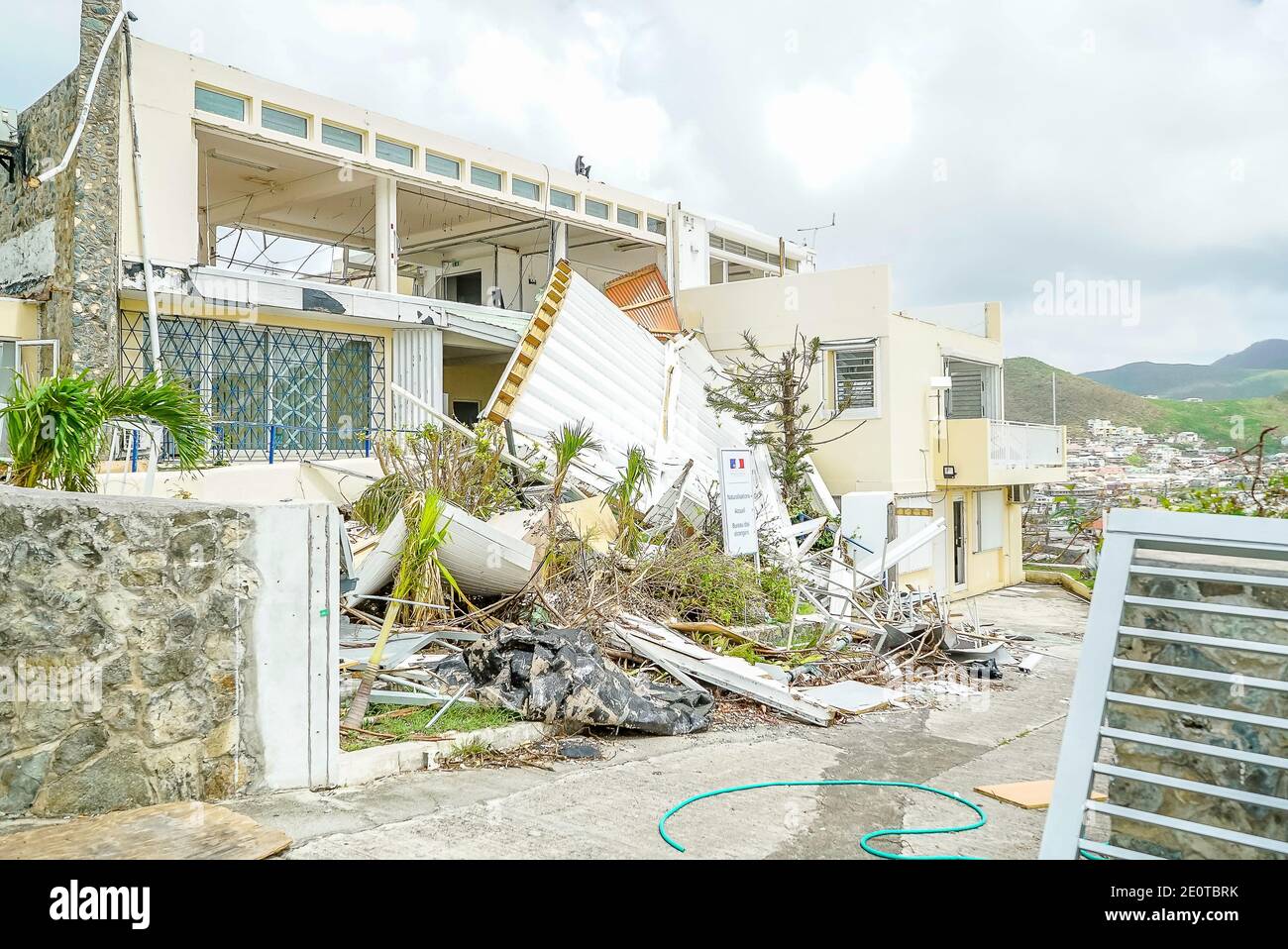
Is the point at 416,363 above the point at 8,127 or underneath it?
underneath

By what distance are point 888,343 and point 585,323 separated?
20.4 feet

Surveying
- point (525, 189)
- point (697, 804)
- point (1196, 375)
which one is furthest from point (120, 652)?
point (1196, 375)

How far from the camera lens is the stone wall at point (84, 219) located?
11.4m

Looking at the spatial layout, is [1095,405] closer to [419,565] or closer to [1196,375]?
[1196,375]

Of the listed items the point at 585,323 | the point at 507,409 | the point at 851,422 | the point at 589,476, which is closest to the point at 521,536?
the point at 589,476

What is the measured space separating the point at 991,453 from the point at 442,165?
13.2 meters

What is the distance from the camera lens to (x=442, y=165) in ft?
52.5

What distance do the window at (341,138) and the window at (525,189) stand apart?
312 cm

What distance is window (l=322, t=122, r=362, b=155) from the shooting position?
1438 cm

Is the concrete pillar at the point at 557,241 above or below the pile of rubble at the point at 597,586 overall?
above

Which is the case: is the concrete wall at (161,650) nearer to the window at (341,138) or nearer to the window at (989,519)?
the window at (341,138)

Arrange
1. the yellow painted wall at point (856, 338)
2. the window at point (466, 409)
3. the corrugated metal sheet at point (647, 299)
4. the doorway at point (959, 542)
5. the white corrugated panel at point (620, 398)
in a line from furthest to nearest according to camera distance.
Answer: the doorway at point (959, 542) < the window at point (466, 409) < the corrugated metal sheet at point (647, 299) < the yellow painted wall at point (856, 338) < the white corrugated panel at point (620, 398)

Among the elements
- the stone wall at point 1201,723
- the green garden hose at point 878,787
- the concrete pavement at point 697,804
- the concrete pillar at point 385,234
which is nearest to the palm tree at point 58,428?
the concrete pavement at point 697,804
